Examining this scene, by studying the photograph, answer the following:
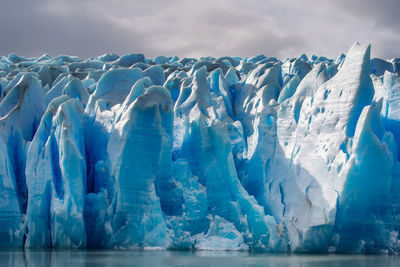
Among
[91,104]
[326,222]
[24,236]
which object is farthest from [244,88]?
[24,236]

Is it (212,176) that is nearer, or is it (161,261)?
(161,261)

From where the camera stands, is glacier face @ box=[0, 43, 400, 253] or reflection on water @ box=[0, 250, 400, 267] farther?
glacier face @ box=[0, 43, 400, 253]

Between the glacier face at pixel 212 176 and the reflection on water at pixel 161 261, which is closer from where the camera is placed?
the reflection on water at pixel 161 261

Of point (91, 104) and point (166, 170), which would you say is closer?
point (166, 170)

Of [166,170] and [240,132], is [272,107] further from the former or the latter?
[166,170]

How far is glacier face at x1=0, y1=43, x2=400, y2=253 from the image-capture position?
11.8 meters

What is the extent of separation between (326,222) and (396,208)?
5.12 feet

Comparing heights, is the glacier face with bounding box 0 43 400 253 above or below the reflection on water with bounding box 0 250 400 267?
above

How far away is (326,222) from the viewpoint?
11.8 meters

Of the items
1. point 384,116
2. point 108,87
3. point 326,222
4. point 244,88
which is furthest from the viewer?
point 244,88

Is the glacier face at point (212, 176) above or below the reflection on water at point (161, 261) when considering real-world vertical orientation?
above

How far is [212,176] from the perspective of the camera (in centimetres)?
1312

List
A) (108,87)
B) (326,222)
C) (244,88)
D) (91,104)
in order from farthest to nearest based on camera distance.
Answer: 1. (244,88)
2. (108,87)
3. (91,104)
4. (326,222)

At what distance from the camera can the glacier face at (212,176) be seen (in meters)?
11.8
